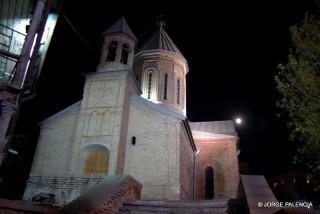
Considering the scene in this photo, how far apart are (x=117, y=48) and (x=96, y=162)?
653 centimetres

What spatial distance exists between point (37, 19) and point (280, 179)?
38.9m

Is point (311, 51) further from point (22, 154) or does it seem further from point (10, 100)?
point (22, 154)

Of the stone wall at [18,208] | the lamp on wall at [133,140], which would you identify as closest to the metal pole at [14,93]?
the stone wall at [18,208]

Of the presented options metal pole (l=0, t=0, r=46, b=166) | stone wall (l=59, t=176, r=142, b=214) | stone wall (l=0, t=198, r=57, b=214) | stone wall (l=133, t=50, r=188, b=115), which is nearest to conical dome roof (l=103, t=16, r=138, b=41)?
stone wall (l=133, t=50, r=188, b=115)

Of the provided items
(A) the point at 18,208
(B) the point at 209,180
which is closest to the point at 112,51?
(B) the point at 209,180

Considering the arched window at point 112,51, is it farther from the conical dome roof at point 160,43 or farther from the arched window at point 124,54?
the conical dome roof at point 160,43

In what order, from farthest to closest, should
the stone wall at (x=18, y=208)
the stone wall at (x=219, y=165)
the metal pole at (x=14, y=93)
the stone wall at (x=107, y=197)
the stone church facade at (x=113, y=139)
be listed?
the stone wall at (x=219, y=165) → the stone church facade at (x=113, y=139) → the metal pole at (x=14, y=93) → the stone wall at (x=107, y=197) → the stone wall at (x=18, y=208)

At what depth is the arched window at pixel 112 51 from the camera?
53.6ft

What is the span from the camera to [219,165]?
21359mm

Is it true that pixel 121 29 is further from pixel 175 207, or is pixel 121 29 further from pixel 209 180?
pixel 209 180

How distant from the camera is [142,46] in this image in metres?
22.3

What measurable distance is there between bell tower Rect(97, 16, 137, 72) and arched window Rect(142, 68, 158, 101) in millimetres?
3596

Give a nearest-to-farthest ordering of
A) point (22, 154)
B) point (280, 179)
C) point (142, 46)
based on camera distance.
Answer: point (22, 154) < point (142, 46) < point (280, 179)

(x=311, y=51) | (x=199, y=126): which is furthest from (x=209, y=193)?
(x=311, y=51)
